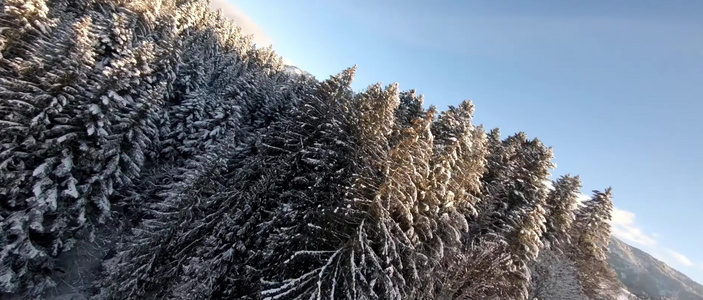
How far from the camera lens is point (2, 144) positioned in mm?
21000

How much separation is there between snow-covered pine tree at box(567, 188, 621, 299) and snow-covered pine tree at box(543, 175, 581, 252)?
3023 millimetres

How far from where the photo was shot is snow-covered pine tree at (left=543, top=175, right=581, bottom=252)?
95.5 feet

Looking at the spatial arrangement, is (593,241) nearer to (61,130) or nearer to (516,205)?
(516,205)

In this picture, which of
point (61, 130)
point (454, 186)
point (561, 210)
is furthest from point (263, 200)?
point (561, 210)

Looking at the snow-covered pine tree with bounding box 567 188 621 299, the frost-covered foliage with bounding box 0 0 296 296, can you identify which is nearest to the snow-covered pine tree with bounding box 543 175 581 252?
the snow-covered pine tree with bounding box 567 188 621 299

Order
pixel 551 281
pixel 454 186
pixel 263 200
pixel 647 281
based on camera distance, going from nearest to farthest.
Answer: pixel 454 186
pixel 263 200
pixel 551 281
pixel 647 281

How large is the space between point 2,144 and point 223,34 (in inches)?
2133

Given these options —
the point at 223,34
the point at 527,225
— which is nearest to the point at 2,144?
the point at 527,225

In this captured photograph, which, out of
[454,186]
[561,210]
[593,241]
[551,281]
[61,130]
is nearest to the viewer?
[454,186]

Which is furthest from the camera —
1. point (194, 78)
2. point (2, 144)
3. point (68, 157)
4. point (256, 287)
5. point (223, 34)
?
point (223, 34)

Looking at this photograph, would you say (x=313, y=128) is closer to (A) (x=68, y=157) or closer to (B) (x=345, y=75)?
(B) (x=345, y=75)

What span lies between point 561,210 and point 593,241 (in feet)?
22.6

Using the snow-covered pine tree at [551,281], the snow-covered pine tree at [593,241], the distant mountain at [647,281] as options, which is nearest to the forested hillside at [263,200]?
the snow-covered pine tree at [551,281]

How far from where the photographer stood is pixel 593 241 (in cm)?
3403
